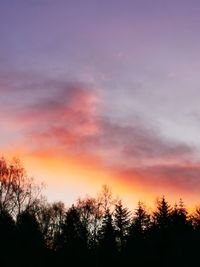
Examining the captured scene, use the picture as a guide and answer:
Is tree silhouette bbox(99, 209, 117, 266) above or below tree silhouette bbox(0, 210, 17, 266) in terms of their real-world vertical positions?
above

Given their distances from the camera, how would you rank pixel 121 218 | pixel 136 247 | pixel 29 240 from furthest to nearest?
pixel 121 218 < pixel 136 247 < pixel 29 240

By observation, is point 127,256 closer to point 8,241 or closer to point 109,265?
point 109,265

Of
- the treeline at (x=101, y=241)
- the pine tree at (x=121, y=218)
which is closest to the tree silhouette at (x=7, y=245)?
the treeline at (x=101, y=241)

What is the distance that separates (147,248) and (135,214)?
20.0 meters

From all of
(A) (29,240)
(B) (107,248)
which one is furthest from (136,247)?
(A) (29,240)

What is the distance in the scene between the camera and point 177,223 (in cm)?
6456

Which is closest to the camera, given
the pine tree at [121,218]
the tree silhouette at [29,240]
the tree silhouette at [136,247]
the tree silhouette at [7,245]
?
the tree silhouette at [7,245]

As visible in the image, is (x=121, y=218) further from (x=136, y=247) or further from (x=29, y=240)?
(x=29, y=240)

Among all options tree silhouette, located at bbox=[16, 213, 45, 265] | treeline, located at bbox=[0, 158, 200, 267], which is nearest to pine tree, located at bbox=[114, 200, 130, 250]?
treeline, located at bbox=[0, 158, 200, 267]

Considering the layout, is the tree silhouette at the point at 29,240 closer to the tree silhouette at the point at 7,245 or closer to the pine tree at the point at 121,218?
the tree silhouette at the point at 7,245

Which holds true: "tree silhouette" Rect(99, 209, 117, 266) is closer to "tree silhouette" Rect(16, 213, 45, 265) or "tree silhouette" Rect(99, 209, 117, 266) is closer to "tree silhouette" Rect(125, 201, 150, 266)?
"tree silhouette" Rect(125, 201, 150, 266)

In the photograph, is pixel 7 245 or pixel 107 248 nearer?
pixel 7 245

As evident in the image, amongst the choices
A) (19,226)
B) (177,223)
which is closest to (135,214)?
(177,223)

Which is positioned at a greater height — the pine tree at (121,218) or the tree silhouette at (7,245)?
the pine tree at (121,218)
